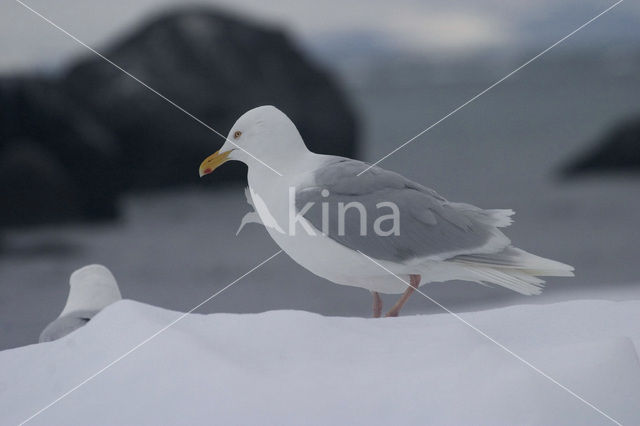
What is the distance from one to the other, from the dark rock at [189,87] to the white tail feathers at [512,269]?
1.80 metres

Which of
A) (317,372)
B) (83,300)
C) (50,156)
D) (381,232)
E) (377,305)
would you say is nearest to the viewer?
(317,372)

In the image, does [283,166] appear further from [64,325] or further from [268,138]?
[64,325]

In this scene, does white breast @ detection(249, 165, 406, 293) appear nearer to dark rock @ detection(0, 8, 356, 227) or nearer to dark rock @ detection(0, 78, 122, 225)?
dark rock @ detection(0, 8, 356, 227)

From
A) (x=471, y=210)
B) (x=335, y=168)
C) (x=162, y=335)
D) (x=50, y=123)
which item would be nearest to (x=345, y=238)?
(x=335, y=168)

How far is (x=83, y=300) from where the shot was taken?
199 cm

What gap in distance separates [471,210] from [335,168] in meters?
0.31

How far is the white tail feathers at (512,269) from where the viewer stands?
5.53 feet

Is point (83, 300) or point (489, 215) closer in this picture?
point (489, 215)

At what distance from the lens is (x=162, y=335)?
5.18ft

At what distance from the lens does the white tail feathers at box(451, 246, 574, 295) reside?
1.68 metres

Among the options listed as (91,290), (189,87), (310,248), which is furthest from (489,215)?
(189,87)

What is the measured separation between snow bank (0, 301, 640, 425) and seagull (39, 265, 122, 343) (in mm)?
174

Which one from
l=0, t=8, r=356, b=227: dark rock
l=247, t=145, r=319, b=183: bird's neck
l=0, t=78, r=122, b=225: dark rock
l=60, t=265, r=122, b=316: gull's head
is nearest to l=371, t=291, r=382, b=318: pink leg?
l=247, t=145, r=319, b=183: bird's neck

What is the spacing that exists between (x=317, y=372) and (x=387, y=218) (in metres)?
0.39
